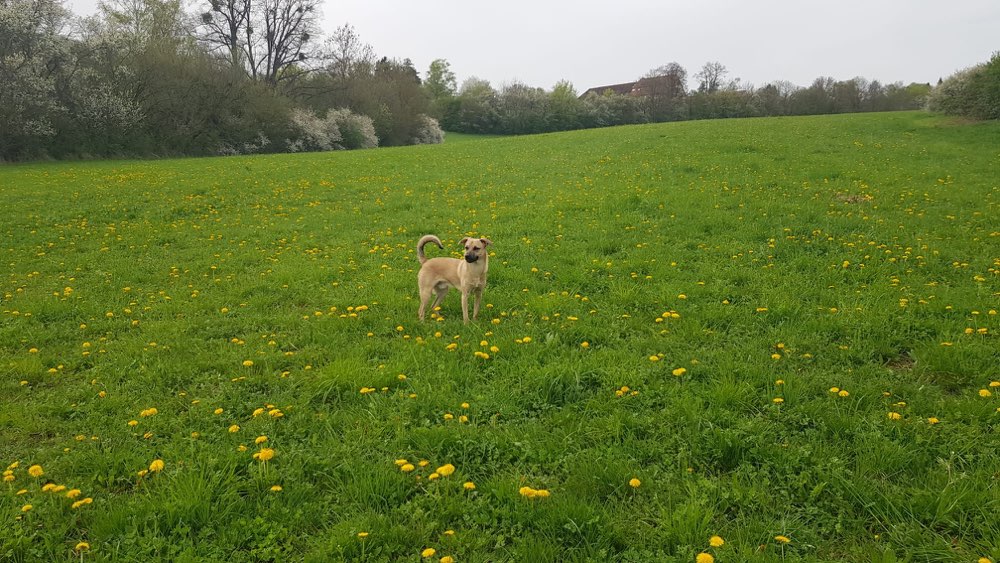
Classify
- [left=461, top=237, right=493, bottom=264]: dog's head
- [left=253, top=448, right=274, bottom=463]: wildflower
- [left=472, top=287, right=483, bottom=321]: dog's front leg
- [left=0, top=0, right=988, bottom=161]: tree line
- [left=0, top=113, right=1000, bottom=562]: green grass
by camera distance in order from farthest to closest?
[left=0, top=0, right=988, bottom=161]: tree line < [left=472, top=287, right=483, bottom=321]: dog's front leg < [left=461, top=237, right=493, bottom=264]: dog's head < [left=253, top=448, right=274, bottom=463]: wildflower < [left=0, top=113, right=1000, bottom=562]: green grass

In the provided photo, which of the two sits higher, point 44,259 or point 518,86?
point 518,86

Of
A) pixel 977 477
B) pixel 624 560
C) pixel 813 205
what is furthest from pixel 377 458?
pixel 813 205

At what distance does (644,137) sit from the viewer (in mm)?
30031

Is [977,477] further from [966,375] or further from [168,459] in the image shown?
[168,459]

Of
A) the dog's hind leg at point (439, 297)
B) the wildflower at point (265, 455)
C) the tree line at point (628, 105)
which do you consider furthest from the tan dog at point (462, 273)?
the tree line at point (628, 105)

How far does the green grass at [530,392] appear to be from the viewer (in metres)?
3.16

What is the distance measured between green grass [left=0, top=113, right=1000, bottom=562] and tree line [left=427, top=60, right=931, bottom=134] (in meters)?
68.8

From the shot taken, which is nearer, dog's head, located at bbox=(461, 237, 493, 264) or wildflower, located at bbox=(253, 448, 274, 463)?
wildflower, located at bbox=(253, 448, 274, 463)

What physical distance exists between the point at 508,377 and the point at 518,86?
270 feet

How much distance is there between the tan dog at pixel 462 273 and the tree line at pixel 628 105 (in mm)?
71112

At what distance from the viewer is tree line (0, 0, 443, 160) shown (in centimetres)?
3003

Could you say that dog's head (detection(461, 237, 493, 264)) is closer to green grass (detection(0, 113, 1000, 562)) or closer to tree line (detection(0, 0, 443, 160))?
green grass (detection(0, 113, 1000, 562))

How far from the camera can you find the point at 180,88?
36.4 metres

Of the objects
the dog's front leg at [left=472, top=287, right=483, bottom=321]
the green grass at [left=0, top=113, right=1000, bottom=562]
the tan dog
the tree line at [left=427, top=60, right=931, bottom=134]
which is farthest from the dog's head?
the tree line at [left=427, top=60, right=931, bottom=134]
